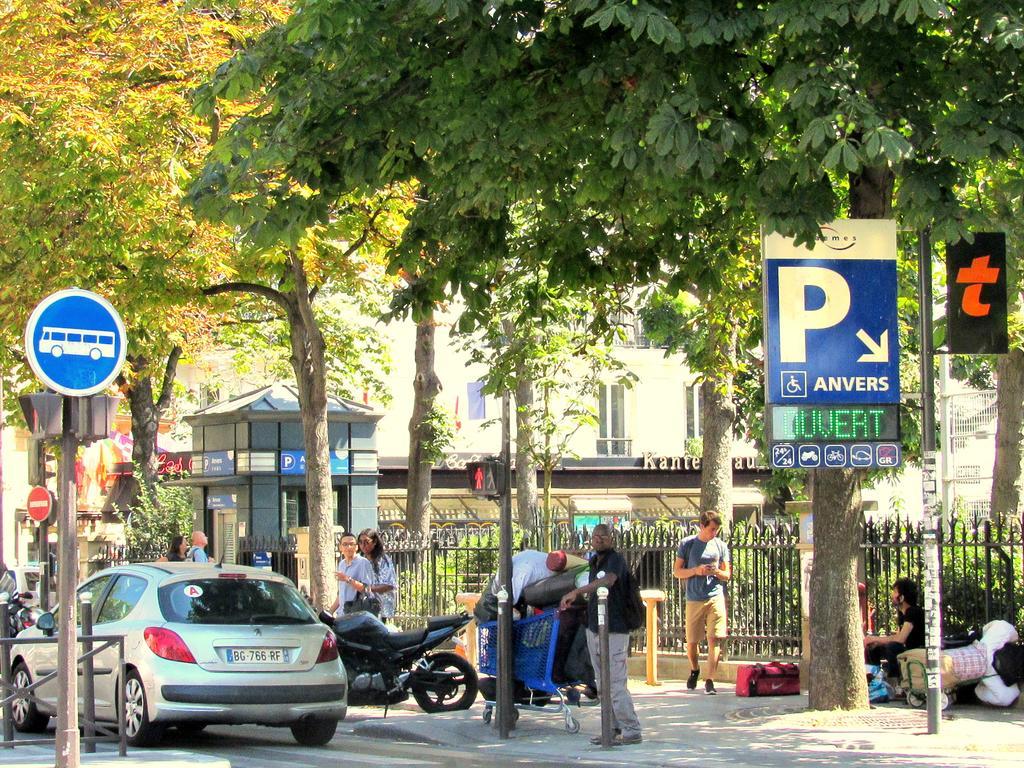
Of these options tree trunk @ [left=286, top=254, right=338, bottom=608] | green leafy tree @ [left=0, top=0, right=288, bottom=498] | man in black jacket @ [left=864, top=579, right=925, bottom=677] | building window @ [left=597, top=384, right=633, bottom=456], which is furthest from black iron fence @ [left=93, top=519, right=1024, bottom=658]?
building window @ [left=597, top=384, right=633, bottom=456]

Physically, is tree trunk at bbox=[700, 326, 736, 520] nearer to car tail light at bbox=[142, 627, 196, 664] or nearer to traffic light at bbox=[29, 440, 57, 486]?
traffic light at bbox=[29, 440, 57, 486]

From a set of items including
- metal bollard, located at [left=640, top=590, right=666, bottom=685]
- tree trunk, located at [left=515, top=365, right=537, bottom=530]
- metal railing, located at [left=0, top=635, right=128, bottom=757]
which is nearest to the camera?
metal railing, located at [left=0, top=635, right=128, bottom=757]

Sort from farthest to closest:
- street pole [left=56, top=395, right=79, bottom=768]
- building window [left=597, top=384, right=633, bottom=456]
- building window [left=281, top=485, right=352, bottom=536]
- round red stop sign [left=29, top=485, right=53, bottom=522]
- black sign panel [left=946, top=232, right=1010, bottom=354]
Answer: building window [left=597, top=384, right=633, bottom=456]
building window [left=281, top=485, right=352, bottom=536]
round red stop sign [left=29, top=485, right=53, bottom=522]
black sign panel [left=946, top=232, right=1010, bottom=354]
street pole [left=56, top=395, right=79, bottom=768]

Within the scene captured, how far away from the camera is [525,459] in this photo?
3359cm

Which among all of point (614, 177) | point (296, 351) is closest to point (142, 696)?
point (614, 177)

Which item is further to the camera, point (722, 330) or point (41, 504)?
point (41, 504)

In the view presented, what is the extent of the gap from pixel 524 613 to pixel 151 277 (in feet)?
22.5

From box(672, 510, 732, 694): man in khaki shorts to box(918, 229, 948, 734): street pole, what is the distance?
406 centimetres

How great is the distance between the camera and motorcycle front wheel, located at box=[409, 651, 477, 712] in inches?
584

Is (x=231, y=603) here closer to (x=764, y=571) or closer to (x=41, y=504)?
(x=764, y=571)

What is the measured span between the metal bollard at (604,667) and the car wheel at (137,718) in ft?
11.6

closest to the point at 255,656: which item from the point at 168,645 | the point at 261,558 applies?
the point at 168,645

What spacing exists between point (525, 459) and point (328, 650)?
20.7 meters

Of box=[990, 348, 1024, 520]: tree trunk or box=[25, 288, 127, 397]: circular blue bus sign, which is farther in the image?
box=[990, 348, 1024, 520]: tree trunk
